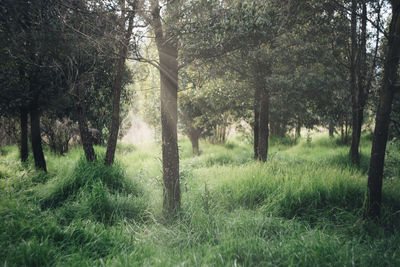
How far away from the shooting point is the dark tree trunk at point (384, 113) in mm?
3576

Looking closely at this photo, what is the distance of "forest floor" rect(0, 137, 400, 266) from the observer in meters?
2.74

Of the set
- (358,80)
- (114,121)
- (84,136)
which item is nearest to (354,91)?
(358,80)

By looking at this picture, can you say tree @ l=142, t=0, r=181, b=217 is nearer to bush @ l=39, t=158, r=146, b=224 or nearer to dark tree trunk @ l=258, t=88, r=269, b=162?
bush @ l=39, t=158, r=146, b=224

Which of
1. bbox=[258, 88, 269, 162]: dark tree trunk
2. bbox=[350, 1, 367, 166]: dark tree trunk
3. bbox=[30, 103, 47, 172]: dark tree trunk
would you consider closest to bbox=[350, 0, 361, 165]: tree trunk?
bbox=[350, 1, 367, 166]: dark tree trunk

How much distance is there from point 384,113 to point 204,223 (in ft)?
11.7

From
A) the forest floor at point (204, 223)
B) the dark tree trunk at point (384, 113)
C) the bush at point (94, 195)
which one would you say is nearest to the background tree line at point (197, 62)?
the dark tree trunk at point (384, 113)

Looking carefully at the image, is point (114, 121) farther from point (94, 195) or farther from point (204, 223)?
point (204, 223)

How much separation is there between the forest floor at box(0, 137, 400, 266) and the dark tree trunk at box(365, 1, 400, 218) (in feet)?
1.02

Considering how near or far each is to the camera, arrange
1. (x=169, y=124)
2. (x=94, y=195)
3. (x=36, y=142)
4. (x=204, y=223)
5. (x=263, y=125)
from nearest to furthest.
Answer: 1. (x=204, y=223)
2. (x=169, y=124)
3. (x=94, y=195)
4. (x=36, y=142)
5. (x=263, y=125)

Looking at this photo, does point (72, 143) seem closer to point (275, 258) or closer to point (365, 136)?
point (275, 258)

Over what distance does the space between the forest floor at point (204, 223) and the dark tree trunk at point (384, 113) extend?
1.02 ft

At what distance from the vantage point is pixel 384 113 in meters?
3.66

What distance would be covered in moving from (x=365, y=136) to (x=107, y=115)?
14.5m

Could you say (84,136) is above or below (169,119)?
below
